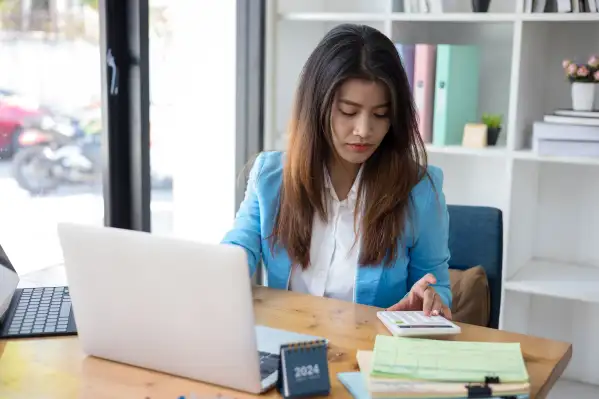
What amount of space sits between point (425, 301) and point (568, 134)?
1197 mm

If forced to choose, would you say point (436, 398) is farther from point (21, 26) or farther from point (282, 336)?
point (21, 26)

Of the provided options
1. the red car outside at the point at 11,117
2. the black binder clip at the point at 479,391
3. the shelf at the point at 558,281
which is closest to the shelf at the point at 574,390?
the shelf at the point at 558,281

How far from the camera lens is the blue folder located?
44.9 inches

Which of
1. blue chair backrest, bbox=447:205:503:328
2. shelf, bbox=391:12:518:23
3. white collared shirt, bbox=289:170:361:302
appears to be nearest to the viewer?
white collared shirt, bbox=289:170:361:302

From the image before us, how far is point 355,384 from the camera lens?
1.18m

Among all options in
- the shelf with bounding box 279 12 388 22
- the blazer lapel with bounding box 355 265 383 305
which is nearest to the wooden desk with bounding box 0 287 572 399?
the blazer lapel with bounding box 355 265 383 305

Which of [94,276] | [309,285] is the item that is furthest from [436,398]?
[309,285]

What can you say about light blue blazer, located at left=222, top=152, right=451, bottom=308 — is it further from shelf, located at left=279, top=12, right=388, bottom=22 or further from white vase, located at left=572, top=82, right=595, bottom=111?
shelf, located at left=279, top=12, right=388, bottom=22

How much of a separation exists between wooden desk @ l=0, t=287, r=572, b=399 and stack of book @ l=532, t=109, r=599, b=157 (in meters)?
1.15

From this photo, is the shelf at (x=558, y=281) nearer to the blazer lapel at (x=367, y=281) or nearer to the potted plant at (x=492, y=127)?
the potted plant at (x=492, y=127)

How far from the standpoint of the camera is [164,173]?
8.50 feet

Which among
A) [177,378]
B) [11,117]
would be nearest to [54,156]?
[11,117]

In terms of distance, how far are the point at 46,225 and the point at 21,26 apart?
0.56m

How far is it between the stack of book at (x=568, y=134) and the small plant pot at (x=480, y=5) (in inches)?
16.6
